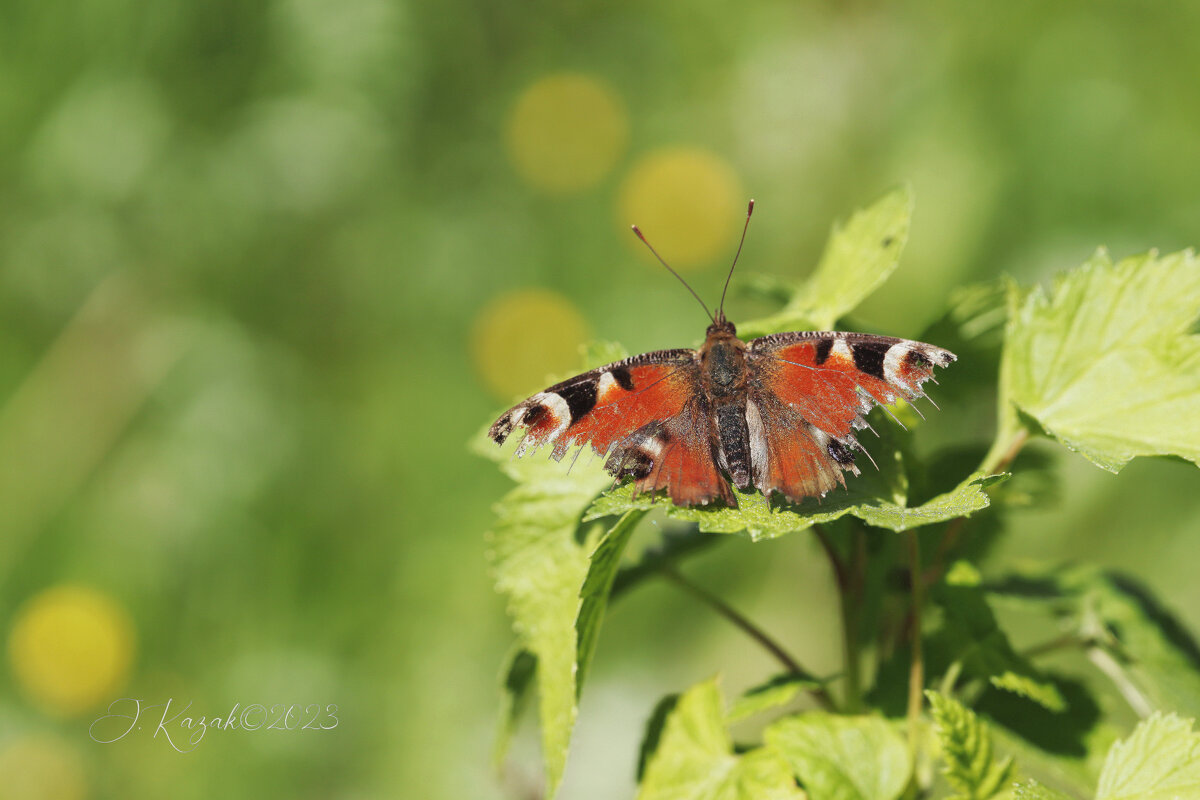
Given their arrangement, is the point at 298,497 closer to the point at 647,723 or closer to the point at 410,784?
the point at 410,784

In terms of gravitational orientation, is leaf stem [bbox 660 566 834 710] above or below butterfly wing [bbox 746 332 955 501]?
below

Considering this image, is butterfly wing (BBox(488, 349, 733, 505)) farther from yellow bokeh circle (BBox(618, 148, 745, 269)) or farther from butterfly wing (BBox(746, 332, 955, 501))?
yellow bokeh circle (BBox(618, 148, 745, 269))

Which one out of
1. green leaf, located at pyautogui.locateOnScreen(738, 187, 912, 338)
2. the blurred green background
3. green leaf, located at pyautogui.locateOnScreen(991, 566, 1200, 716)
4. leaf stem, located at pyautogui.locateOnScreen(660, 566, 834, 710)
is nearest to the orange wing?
green leaf, located at pyautogui.locateOnScreen(738, 187, 912, 338)

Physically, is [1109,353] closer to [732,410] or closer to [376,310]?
[732,410]

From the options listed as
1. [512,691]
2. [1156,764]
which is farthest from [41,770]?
[1156,764]

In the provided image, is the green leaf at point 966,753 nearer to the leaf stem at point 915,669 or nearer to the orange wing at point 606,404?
the leaf stem at point 915,669

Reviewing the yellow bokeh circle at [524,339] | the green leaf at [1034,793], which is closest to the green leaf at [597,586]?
the green leaf at [1034,793]
